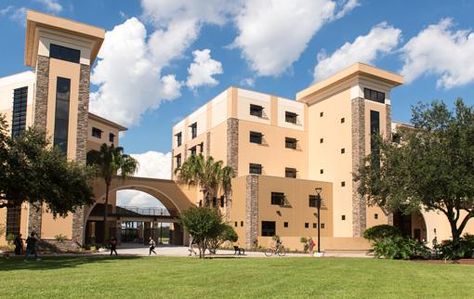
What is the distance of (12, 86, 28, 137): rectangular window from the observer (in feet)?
151

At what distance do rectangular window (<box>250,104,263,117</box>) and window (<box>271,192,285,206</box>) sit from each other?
9.33 metres

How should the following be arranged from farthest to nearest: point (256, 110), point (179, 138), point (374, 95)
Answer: point (179, 138), point (256, 110), point (374, 95)

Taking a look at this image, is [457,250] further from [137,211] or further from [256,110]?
[137,211]

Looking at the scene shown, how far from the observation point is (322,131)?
176 feet

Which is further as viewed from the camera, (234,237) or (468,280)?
(234,237)

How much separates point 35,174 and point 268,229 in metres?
25.4

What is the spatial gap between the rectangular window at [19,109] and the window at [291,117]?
2629 centimetres

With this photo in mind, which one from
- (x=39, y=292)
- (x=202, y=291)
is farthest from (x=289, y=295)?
(x=39, y=292)

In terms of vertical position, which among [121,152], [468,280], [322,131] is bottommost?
[468,280]

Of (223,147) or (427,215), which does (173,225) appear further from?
(427,215)

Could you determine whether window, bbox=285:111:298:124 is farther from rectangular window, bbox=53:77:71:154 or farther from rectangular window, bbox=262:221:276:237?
rectangular window, bbox=53:77:71:154

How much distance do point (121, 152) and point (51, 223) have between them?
9.74 m

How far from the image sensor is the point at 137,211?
55531 millimetres

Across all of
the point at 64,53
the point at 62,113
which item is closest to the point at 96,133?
the point at 62,113
